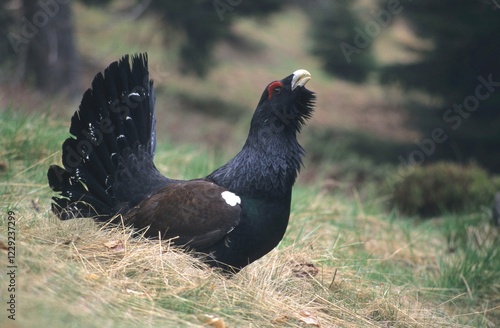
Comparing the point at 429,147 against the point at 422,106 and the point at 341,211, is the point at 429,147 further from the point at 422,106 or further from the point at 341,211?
the point at 341,211

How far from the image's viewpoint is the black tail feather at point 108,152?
4.66 metres

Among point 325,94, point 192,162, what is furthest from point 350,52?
point 192,162

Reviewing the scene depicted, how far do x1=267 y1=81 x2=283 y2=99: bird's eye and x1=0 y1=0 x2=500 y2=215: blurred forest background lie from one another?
3.10 m

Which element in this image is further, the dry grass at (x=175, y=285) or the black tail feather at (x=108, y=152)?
the black tail feather at (x=108, y=152)

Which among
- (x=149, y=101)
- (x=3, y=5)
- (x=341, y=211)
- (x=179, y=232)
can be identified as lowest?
(x=341, y=211)

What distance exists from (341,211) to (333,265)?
2017 mm

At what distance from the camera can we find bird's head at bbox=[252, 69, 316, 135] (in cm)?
452

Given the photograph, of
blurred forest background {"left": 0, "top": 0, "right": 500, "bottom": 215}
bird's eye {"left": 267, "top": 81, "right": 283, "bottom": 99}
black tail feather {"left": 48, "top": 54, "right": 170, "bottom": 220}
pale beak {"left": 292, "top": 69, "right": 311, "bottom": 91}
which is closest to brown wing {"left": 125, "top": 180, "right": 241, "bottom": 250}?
black tail feather {"left": 48, "top": 54, "right": 170, "bottom": 220}

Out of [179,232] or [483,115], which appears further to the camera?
[483,115]

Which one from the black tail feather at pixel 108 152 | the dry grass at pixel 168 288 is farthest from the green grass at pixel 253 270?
the black tail feather at pixel 108 152

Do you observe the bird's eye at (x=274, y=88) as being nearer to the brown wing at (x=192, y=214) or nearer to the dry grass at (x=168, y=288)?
the brown wing at (x=192, y=214)

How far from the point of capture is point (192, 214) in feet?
14.2

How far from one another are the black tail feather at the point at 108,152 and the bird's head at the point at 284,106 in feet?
3.08

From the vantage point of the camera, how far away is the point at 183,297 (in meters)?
3.72
